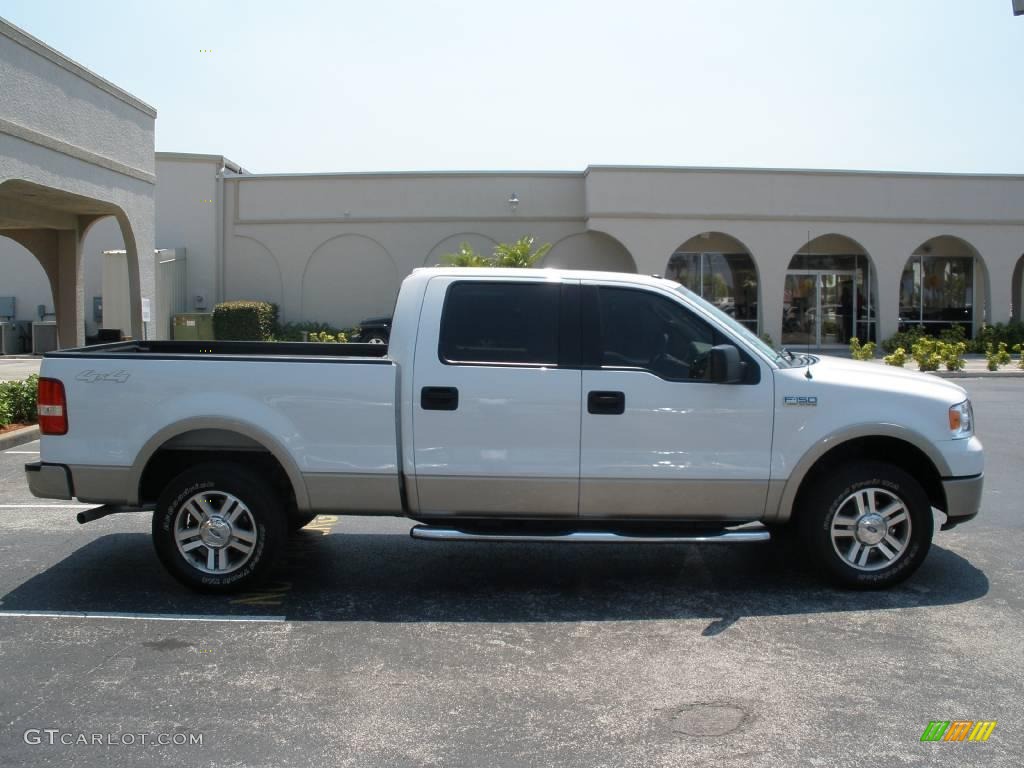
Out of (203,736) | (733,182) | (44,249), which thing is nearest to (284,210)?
(44,249)

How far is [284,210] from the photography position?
1121 inches

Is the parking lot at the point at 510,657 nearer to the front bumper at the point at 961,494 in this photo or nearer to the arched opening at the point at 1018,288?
the front bumper at the point at 961,494

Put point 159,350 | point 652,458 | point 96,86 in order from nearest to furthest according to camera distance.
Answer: point 652,458 < point 159,350 < point 96,86

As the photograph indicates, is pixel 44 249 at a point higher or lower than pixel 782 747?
higher

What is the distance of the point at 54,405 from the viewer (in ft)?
19.9

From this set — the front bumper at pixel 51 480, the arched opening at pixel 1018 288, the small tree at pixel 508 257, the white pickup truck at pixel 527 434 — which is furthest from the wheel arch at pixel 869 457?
the arched opening at pixel 1018 288

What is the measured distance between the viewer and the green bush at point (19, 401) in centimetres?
1303

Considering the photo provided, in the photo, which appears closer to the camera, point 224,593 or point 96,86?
point 224,593

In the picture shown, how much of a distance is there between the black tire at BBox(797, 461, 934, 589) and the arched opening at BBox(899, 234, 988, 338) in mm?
24322

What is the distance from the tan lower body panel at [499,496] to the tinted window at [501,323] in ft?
2.43

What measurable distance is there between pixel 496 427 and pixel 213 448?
1804mm

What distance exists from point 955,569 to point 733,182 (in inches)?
828

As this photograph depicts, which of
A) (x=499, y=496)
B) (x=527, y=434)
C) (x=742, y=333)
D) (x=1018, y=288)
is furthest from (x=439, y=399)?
(x=1018, y=288)

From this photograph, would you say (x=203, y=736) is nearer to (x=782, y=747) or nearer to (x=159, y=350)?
(x=782, y=747)
